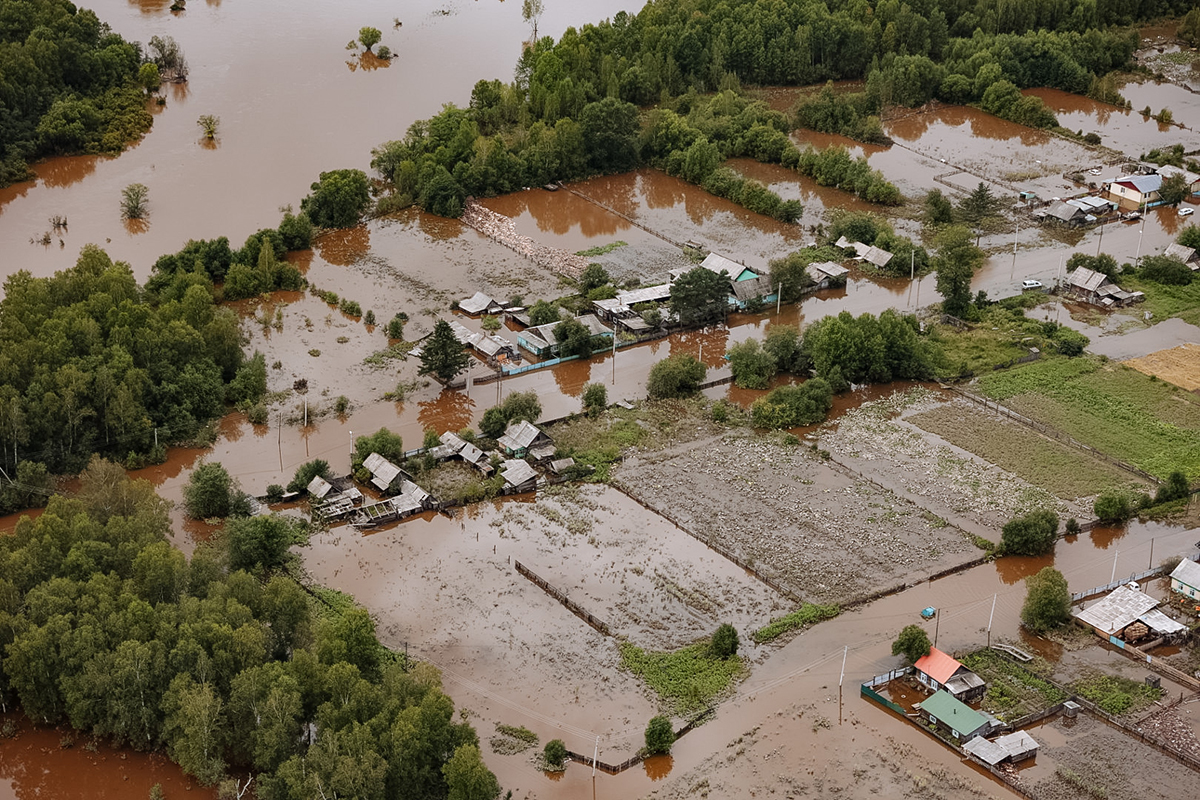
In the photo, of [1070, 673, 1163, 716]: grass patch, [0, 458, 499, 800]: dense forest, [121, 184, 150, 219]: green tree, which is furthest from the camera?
[121, 184, 150, 219]: green tree

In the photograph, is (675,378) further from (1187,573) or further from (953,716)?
(1187,573)

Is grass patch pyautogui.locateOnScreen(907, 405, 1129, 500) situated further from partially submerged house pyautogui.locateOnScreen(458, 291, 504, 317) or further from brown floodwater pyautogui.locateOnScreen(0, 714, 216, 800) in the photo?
brown floodwater pyautogui.locateOnScreen(0, 714, 216, 800)

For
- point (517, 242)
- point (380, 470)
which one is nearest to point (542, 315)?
point (517, 242)

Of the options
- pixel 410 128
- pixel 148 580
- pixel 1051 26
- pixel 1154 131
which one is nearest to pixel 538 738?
pixel 148 580

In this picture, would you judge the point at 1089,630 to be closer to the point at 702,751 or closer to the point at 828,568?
the point at 828,568

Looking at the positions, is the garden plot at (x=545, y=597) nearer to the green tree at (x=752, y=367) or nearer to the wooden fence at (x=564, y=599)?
the wooden fence at (x=564, y=599)

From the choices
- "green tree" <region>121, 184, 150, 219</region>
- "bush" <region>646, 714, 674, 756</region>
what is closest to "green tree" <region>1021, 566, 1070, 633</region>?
"bush" <region>646, 714, 674, 756</region>
